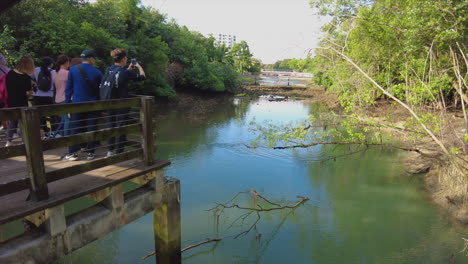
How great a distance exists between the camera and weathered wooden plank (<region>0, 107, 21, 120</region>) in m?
2.81

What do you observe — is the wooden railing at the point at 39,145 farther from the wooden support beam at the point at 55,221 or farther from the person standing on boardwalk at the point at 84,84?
the person standing on boardwalk at the point at 84,84

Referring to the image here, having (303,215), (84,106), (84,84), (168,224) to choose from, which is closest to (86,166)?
(84,106)

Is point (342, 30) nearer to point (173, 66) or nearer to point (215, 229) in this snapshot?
point (215, 229)

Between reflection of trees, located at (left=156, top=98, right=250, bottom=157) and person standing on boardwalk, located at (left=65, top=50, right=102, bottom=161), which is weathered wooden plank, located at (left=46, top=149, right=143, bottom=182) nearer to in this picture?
person standing on boardwalk, located at (left=65, top=50, right=102, bottom=161)

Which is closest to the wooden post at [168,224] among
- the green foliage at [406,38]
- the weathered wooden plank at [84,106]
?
the weathered wooden plank at [84,106]

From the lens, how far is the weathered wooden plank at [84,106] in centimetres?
314

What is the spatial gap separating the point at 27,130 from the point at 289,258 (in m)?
5.38

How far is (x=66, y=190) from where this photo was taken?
342 centimetres

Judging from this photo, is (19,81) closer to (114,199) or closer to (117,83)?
(117,83)

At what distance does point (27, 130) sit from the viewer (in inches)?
116

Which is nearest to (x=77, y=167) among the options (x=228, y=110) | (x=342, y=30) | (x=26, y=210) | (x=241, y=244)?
(x=26, y=210)

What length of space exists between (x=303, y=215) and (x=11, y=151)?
6819 millimetres

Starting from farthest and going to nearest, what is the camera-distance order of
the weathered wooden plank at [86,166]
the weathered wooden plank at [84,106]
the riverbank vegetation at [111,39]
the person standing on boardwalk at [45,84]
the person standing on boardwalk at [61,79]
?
the riverbank vegetation at [111,39] < the person standing on boardwalk at [45,84] < the person standing on boardwalk at [61,79] < the weathered wooden plank at [86,166] < the weathered wooden plank at [84,106]

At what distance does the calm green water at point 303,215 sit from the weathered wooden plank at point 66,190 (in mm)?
2773
